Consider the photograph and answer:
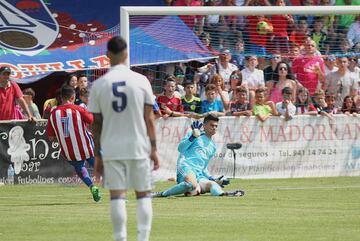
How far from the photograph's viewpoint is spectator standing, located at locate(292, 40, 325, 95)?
23391 millimetres

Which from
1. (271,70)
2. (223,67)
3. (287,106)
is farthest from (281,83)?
(223,67)

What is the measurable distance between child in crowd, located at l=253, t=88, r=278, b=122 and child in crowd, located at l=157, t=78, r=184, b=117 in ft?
5.41

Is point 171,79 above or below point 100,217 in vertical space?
above

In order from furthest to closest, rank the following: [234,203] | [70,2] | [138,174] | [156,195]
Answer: [70,2] < [156,195] < [234,203] < [138,174]

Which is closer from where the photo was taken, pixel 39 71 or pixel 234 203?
pixel 234 203

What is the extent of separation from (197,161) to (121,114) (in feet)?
25.2

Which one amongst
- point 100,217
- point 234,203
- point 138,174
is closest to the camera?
point 138,174

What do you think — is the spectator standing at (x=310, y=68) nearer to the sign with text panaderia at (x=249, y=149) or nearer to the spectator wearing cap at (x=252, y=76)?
the spectator wearing cap at (x=252, y=76)

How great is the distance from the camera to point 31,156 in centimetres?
2152

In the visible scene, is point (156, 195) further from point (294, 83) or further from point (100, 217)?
point (294, 83)

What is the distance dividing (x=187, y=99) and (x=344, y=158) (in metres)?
3.73

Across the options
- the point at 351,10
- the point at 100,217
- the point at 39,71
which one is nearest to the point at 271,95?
the point at 351,10

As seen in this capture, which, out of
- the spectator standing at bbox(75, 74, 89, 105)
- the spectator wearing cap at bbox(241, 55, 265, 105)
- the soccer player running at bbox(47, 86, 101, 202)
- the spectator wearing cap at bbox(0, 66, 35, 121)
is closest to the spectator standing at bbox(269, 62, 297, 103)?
the spectator wearing cap at bbox(241, 55, 265, 105)

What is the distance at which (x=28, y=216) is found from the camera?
14734 mm
